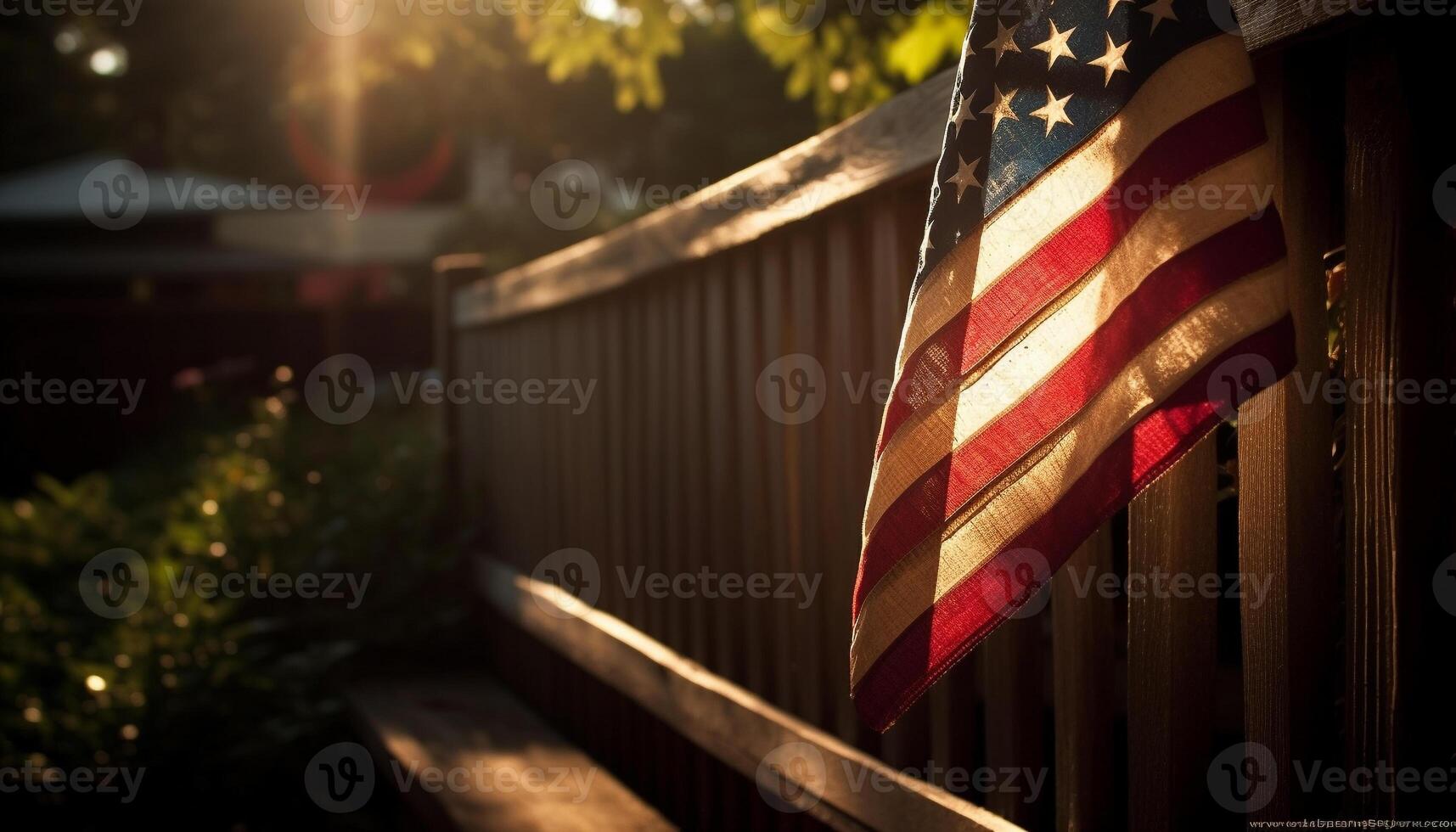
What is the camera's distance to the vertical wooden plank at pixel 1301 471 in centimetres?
A: 156

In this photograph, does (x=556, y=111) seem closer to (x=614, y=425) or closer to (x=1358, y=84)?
(x=614, y=425)

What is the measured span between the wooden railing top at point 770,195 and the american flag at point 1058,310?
1.68 feet

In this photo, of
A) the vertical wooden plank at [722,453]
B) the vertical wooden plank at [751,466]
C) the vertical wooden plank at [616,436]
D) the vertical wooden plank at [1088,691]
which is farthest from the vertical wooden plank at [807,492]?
the vertical wooden plank at [616,436]

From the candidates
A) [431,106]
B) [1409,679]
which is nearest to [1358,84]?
[1409,679]

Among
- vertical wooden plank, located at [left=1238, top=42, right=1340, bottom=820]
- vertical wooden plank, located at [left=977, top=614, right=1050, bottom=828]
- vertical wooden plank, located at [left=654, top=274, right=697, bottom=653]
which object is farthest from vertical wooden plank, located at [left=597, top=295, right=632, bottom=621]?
vertical wooden plank, located at [left=1238, top=42, right=1340, bottom=820]

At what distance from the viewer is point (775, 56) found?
6.20 m

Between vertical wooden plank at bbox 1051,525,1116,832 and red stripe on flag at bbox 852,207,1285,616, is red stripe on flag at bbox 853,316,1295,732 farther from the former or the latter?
vertical wooden plank at bbox 1051,525,1116,832

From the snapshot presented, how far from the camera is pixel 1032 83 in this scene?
1.55 m

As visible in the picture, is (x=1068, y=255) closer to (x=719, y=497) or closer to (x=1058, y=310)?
(x=1058, y=310)

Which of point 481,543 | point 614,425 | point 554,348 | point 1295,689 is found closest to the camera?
point 1295,689

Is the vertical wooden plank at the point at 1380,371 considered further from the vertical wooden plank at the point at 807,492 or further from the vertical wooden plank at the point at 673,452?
the vertical wooden plank at the point at 673,452

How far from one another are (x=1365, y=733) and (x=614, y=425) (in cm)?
261

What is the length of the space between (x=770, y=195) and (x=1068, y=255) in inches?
49.4

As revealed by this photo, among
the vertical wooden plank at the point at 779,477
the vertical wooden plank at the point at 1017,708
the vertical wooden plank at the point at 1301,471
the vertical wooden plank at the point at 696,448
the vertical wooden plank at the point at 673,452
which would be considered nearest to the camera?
the vertical wooden plank at the point at 1301,471
